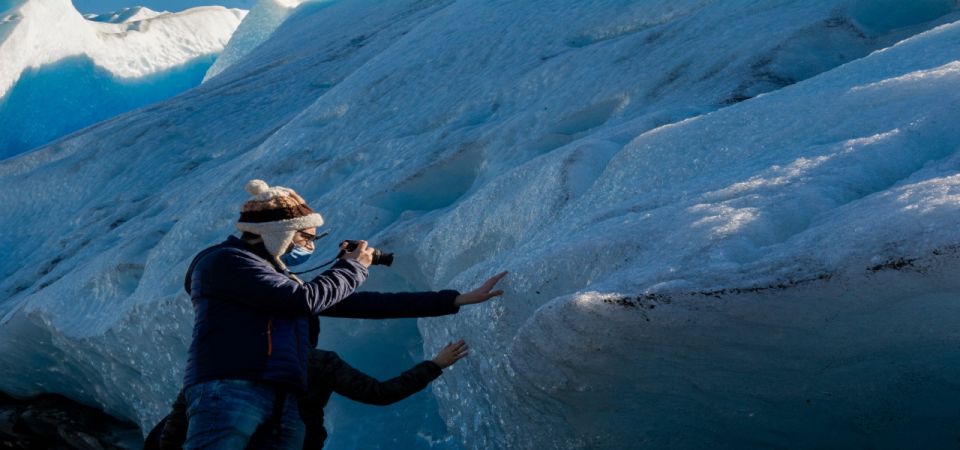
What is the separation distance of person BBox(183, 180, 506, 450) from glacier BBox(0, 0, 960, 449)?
1.96ft

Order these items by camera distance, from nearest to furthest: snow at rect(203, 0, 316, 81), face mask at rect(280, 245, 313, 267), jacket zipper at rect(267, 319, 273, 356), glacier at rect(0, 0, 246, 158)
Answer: jacket zipper at rect(267, 319, 273, 356) → face mask at rect(280, 245, 313, 267) → glacier at rect(0, 0, 246, 158) → snow at rect(203, 0, 316, 81)

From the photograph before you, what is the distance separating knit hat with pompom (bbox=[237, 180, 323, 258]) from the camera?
6.83 ft

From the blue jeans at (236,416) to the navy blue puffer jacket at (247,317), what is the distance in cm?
2

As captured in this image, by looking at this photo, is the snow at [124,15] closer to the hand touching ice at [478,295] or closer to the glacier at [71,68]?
the glacier at [71,68]

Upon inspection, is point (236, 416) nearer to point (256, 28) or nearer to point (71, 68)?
point (71, 68)

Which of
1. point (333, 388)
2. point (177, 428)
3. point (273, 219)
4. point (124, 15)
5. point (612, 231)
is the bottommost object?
point (124, 15)

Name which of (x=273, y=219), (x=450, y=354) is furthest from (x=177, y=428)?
(x=450, y=354)

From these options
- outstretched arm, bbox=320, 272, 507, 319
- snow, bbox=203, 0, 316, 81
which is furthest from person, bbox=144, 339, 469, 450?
snow, bbox=203, 0, 316, 81

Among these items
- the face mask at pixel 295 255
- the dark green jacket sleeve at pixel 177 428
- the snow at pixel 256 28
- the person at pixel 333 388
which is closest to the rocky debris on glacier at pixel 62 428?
the person at pixel 333 388

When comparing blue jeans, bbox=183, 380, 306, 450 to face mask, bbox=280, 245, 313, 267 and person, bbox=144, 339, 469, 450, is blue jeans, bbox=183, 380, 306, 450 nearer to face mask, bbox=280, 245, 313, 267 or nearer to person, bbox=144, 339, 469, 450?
person, bbox=144, 339, 469, 450

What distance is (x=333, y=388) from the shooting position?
2.37 meters

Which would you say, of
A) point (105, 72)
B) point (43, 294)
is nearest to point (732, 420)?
point (43, 294)

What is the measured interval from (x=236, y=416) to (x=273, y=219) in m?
0.50

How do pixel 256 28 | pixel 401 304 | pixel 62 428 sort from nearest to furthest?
pixel 401 304, pixel 62 428, pixel 256 28
